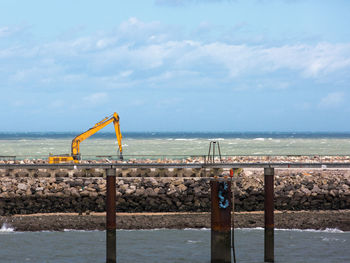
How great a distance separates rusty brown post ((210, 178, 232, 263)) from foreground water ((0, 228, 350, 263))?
518 cm

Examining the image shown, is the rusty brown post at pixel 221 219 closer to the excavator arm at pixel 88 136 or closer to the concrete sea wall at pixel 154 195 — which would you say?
the concrete sea wall at pixel 154 195

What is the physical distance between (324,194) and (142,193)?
11312 mm

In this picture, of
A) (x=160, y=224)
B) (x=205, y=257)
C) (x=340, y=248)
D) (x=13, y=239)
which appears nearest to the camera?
(x=205, y=257)

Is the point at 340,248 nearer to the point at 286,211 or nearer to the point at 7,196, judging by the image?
the point at 286,211

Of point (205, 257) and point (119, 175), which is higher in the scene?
point (119, 175)

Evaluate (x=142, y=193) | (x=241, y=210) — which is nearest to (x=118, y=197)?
(x=142, y=193)

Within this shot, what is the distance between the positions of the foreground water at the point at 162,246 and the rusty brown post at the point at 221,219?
5.18 metres

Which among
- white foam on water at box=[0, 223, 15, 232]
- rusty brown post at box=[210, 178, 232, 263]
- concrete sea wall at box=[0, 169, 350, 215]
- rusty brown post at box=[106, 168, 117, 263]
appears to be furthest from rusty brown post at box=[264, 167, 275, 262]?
white foam on water at box=[0, 223, 15, 232]

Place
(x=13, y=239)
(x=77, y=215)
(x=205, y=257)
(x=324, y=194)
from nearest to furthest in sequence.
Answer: (x=205, y=257)
(x=13, y=239)
(x=77, y=215)
(x=324, y=194)

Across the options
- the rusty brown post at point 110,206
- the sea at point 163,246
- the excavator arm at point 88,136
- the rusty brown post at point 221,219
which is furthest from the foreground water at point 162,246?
the excavator arm at point 88,136

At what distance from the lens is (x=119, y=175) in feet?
141

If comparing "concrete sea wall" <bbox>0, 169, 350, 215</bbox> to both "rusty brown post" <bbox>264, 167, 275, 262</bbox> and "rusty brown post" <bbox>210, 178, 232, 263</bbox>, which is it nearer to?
"rusty brown post" <bbox>264, 167, 275, 262</bbox>

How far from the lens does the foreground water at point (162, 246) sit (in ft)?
86.9

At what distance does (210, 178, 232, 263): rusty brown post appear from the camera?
67.8 ft
